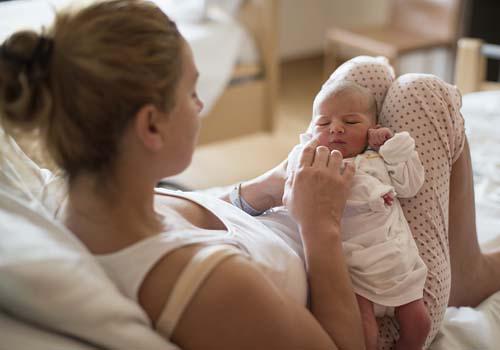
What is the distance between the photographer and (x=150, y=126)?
858mm


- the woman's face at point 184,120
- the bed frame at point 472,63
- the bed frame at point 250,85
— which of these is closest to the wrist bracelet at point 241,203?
the woman's face at point 184,120

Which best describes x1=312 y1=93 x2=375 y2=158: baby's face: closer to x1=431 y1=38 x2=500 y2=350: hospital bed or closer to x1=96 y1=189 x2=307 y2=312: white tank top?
x1=96 y1=189 x2=307 y2=312: white tank top

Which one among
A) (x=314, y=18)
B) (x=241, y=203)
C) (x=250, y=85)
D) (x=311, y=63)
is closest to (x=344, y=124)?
(x=241, y=203)

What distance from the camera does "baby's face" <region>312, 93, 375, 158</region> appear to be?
1.19 metres

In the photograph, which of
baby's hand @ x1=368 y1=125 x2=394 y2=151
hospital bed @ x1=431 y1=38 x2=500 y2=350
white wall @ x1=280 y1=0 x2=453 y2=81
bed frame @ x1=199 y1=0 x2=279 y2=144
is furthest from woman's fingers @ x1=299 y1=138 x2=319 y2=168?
white wall @ x1=280 y1=0 x2=453 y2=81

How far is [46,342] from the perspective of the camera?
84 centimetres

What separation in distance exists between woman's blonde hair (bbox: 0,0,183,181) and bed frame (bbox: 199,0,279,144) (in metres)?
2.15

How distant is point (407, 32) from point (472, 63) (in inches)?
54.5

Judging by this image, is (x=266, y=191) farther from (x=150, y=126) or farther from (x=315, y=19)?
(x=315, y=19)

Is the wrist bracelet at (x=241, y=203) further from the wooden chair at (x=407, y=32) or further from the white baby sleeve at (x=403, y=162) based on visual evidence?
the wooden chair at (x=407, y=32)

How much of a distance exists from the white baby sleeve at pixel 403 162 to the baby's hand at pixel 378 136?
0.03 meters

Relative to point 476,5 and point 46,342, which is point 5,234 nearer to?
point 46,342

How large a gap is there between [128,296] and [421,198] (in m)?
0.60

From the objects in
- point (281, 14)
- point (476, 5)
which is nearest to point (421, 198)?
point (476, 5)
